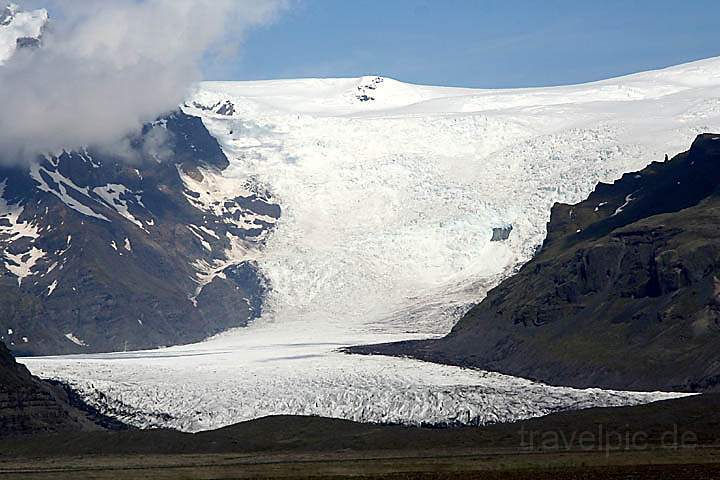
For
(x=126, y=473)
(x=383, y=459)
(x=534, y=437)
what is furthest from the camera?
(x=534, y=437)

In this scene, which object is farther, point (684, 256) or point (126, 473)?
point (684, 256)

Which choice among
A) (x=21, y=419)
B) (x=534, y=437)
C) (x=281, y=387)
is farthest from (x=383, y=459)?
(x=281, y=387)

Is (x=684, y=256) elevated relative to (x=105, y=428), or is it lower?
elevated

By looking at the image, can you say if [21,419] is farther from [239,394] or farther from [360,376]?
[360,376]

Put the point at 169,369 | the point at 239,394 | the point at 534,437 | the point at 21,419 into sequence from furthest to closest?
the point at 169,369 < the point at 239,394 < the point at 21,419 < the point at 534,437

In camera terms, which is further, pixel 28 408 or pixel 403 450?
pixel 28 408

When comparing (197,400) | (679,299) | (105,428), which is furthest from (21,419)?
(679,299)

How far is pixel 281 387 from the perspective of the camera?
560 ft

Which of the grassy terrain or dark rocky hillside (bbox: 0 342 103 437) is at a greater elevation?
dark rocky hillside (bbox: 0 342 103 437)

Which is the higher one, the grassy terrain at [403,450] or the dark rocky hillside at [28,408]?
the dark rocky hillside at [28,408]

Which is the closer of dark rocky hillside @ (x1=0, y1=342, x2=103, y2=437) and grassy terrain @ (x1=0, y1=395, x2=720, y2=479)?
grassy terrain @ (x1=0, y1=395, x2=720, y2=479)

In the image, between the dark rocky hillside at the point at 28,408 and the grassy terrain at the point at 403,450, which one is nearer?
the grassy terrain at the point at 403,450

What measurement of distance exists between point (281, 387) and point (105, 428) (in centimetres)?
2398

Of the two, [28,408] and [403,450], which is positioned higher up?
[28,408]
